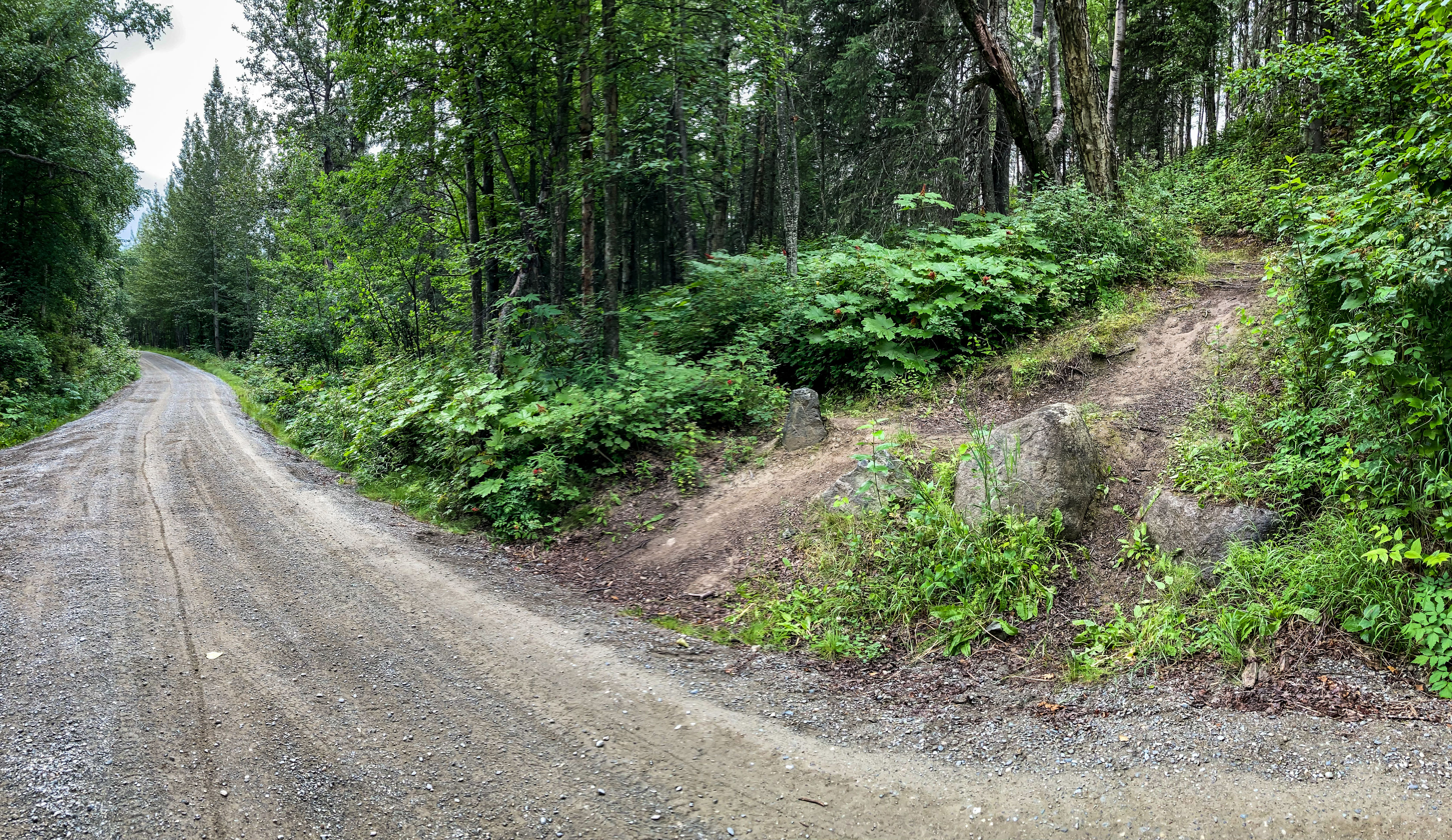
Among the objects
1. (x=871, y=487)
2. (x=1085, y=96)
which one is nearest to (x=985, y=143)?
(x=1085, y=96)

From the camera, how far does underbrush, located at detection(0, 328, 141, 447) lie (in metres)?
13.4

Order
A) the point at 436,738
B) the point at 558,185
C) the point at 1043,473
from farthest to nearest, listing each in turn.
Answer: the point at 558,185 → the point at 1043,473 → the point at 436,738

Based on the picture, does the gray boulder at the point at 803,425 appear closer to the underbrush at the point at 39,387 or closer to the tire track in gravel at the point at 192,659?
the tire track in gravel at the point at 192,659

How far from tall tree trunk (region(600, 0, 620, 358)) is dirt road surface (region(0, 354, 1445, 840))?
3.75 m

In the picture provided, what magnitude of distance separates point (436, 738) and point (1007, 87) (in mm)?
11325

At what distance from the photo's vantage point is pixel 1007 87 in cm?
1051

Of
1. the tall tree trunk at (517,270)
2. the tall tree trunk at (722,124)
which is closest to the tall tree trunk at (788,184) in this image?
the tall tree trunk at (722,124)

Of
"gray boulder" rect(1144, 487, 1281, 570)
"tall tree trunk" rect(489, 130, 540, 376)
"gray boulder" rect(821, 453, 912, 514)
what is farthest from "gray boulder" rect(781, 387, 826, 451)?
"tall tree trunk" rect(489, 130, 540, 376)

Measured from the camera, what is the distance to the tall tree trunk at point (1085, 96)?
9820 millimetres

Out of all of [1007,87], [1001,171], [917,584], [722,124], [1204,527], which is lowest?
[917,584]

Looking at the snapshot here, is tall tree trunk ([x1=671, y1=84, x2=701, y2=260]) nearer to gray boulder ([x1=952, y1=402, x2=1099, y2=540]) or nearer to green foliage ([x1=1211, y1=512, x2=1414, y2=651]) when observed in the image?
gray boulder ([x1=952, y1=402, x2=1099, y2=540])

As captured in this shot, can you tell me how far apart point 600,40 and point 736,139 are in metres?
3.06

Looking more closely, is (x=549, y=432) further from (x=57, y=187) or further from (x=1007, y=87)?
(x=57, y=187)

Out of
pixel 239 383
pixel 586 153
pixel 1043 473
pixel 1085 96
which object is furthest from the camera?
pixel 239 383
